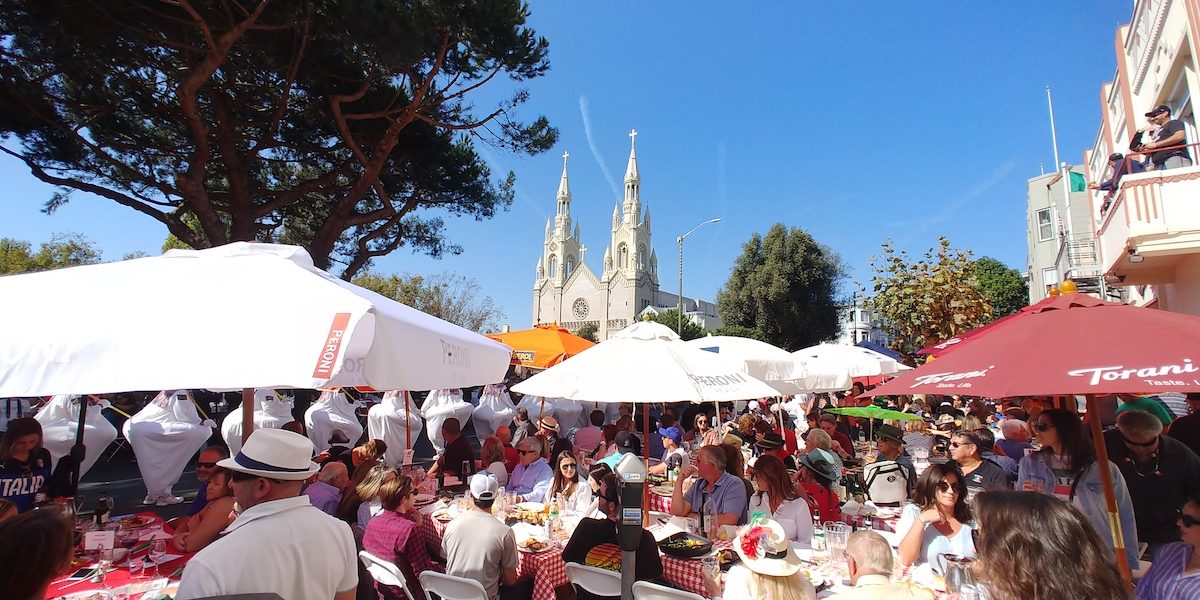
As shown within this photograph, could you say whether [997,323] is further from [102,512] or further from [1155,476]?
[102,512]

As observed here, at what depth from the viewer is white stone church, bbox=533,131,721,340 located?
292ft

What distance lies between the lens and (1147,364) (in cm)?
243

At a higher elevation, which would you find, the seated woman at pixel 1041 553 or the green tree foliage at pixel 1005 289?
the green tree foliage at pixel 1005 289

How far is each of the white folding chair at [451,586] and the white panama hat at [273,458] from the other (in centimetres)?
135

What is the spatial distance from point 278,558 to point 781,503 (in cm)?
374

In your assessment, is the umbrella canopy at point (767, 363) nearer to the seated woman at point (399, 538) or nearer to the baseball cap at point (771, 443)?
the baseball cap at point (771, 443)

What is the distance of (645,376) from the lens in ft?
14.6

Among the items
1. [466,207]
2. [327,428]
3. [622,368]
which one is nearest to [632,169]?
[466,207]

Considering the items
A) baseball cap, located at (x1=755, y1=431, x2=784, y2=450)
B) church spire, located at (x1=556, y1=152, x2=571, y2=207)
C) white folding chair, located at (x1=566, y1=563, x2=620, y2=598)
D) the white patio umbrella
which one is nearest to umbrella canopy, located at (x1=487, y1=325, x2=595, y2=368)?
baseball cap, located at (x1=755, y1=431, x2=784, y2=450)

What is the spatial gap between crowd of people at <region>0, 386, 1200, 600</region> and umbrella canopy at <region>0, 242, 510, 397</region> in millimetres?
552

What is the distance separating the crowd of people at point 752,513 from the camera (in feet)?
7.01

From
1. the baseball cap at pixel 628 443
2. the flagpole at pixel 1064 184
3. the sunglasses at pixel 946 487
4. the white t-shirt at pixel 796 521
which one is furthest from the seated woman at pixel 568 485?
the flagpole at pixel 1064 184

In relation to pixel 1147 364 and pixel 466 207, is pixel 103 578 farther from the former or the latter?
pixel 466 207

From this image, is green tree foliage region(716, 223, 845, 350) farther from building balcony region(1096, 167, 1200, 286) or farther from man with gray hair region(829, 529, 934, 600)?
man with gray hair region(829, 529, 934, 600)
